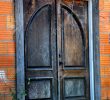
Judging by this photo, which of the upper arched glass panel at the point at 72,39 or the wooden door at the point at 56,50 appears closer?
the wooden door at the point at 56,50

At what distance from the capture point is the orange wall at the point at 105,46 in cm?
755

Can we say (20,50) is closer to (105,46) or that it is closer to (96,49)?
(96,49)

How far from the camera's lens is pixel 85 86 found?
7.61 metres

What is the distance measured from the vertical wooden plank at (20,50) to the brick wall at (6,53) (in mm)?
87

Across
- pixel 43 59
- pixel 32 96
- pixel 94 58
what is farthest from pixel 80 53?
pixel 32 96

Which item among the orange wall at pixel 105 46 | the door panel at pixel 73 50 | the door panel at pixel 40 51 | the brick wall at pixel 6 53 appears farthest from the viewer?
the orange wall at pixel 105 46

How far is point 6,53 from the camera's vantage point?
673 cm

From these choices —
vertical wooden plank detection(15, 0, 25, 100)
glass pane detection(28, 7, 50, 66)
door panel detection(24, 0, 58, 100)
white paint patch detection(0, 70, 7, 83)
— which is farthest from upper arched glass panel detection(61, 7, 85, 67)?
white paint patch detection(0, 70, 7, 83)

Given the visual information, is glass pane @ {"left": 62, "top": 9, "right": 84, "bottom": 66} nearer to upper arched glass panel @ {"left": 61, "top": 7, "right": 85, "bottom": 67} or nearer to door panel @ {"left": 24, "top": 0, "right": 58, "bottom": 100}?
upper arched glass panel @ {"left": 61, "top": 7, "right": 85, "bottom": 67}

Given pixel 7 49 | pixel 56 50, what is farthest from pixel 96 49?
pixel 7 49

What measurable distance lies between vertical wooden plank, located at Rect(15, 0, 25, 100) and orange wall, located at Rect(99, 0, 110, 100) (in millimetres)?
1616

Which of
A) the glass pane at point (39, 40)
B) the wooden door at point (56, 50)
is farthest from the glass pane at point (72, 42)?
the glass pane at point (39, 40)

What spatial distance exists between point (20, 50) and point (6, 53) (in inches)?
10.1

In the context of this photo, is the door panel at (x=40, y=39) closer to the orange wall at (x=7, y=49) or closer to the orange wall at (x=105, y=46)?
the orange wall at (x=7, y=49)
